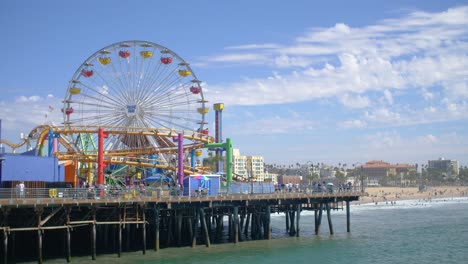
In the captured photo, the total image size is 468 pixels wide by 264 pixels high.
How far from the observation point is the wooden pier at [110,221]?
37.3 m

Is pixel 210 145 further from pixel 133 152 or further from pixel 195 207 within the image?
pixel 195 207

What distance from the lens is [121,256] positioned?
4059 cm

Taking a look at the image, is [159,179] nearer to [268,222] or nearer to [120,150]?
[120,150]

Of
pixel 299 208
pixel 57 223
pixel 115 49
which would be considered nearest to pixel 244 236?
pixel 299 208

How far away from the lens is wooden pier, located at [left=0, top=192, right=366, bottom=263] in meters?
37.3

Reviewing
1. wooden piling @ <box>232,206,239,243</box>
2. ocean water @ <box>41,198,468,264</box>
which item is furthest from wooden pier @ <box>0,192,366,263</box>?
ocean water @ <box>41,198,468,264</box>

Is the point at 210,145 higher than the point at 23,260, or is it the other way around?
the point at 210,145

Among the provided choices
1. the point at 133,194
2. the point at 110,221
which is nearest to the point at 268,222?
the point at 133,194

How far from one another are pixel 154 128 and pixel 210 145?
603cm

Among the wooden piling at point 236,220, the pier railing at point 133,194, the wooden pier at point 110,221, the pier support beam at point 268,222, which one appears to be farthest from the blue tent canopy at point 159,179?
the wooden piling at point 236,220

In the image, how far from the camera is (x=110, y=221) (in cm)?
4212

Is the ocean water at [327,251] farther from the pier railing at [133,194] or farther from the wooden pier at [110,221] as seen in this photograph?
the pier railing at [133,194]

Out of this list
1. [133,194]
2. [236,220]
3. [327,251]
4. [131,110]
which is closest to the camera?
[133,194]

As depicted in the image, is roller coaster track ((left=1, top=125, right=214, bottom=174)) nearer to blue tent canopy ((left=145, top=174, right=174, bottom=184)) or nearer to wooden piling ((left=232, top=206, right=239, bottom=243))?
blue tent canopy ((left=145, top=174, right=174, bottom=184))
